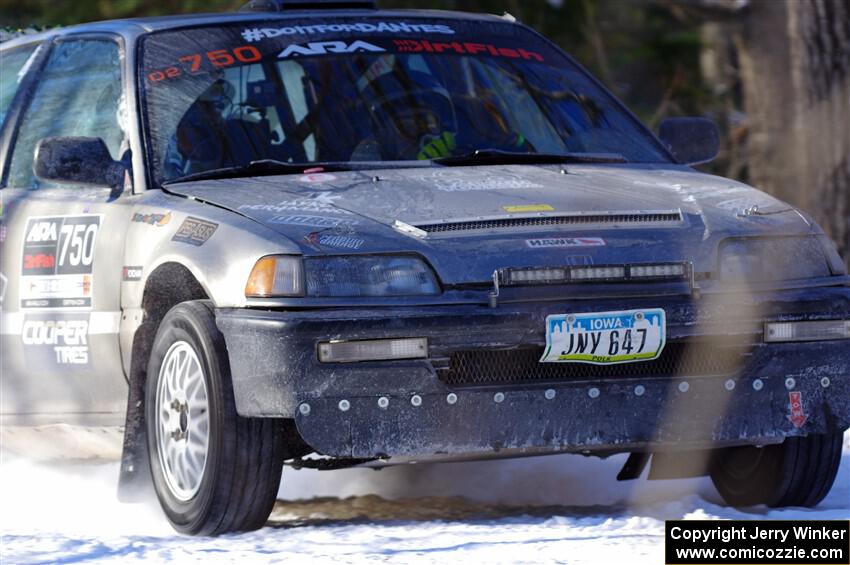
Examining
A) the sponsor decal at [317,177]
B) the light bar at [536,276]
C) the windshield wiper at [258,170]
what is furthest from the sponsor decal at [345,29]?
the light bar at [536,276]

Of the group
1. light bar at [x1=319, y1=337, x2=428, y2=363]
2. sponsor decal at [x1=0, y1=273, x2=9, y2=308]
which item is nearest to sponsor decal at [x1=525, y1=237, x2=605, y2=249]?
light bar at [x1=319, y1=337, x2=428, y2=363]

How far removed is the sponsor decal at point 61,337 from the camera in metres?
6.11

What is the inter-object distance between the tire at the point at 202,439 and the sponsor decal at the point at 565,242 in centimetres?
87

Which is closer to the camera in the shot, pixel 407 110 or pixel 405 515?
pixel 405 515

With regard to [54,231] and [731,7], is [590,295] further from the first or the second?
[731,7]

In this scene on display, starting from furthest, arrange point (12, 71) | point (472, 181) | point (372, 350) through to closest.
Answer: point (12, 71)
point (472, 181)
point (372, 350)

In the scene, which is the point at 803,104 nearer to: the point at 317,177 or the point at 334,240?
the point at 317,177

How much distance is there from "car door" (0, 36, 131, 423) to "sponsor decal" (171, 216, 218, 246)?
0.47m

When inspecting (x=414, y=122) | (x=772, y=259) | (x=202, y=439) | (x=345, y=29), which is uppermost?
(x=345, y=29)

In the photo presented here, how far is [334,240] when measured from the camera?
5.05 meters

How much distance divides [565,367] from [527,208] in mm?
500

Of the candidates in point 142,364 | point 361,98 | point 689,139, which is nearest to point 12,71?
point 361,98

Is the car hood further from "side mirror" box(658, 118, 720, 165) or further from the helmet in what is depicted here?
"side mirror" box(658, 118, 720, 165)

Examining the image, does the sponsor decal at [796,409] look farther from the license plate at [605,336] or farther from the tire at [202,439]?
the tire at [202,439]
